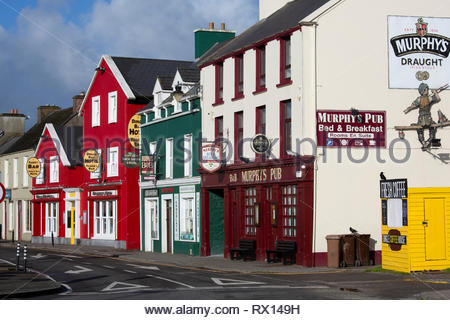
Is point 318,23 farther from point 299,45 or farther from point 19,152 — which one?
point 19,152

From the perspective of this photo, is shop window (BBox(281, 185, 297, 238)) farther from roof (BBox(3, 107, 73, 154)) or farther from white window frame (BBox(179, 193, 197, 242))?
roof (BBox(3, 107, 73, 154))

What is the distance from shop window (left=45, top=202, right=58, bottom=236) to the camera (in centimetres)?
5491

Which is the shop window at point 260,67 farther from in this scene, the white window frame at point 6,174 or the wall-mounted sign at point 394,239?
the white window frame at point 6,174

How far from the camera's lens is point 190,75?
3959cm

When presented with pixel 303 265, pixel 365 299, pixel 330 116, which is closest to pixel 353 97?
pixel 330 116

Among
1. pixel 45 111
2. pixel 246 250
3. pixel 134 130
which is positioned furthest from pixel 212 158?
pixel 45 111

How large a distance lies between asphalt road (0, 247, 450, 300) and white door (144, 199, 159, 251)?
1356 cm

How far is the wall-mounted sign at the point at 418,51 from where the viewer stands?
28.9 m

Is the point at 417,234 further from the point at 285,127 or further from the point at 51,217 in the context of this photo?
the point at 51,217

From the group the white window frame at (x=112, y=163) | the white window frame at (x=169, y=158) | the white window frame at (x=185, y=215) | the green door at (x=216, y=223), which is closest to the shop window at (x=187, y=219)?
the white window frame at (x=185, y=215)

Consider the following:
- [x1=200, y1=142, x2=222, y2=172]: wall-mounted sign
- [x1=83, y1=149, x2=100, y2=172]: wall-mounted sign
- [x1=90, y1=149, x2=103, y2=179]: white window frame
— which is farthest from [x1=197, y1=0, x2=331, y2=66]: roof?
[x1=90, y1=149, x2=103, y2=179]: white window frame

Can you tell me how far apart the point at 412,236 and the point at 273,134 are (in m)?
8.80

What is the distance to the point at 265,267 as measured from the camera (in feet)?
92.6

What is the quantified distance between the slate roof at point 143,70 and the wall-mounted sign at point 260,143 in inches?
626
